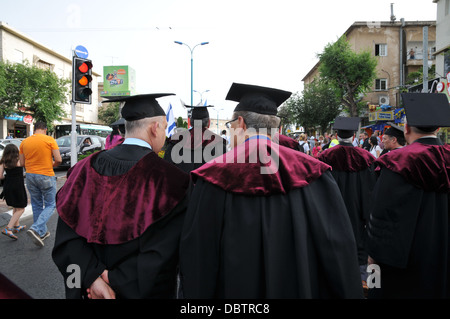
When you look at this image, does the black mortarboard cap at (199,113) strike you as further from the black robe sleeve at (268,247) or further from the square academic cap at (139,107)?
the black robe sleeve at (268,247)

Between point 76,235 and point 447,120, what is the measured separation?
313 centimetres

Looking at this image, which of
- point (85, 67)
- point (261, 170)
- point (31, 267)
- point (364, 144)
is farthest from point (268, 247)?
point (364, 144)

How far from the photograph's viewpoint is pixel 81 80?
7.80 metres

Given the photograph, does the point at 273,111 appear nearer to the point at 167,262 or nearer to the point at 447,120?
the point at 167,262

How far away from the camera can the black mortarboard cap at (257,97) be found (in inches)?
81.9

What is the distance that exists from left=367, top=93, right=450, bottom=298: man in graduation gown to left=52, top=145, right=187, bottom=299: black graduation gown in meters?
1.83

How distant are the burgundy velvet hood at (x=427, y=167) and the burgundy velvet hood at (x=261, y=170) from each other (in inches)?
53.3

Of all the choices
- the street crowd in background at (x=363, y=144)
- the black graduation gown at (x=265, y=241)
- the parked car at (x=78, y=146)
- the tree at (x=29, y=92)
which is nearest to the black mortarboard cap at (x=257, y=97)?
the black graduation gown at (x=265, y=241)

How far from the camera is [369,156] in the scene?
5.18 meters

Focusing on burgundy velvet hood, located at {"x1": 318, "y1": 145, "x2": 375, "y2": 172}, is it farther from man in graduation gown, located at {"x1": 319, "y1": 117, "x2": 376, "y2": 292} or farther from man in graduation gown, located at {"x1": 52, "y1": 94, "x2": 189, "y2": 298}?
man in graduation gown, located at {"x1": 52, "y1": 94, "x2": 189, "y2": 298}

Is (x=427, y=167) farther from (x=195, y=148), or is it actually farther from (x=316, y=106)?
(x=316, y=106)

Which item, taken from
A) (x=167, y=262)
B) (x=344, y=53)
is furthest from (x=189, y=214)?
(x=344, y=53)

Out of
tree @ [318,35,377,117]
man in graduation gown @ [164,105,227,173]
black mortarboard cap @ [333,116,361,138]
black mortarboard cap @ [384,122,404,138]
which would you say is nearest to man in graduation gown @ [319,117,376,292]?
black mortarboard cap @ [333,116,361,138]

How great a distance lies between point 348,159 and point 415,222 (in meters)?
2.47
